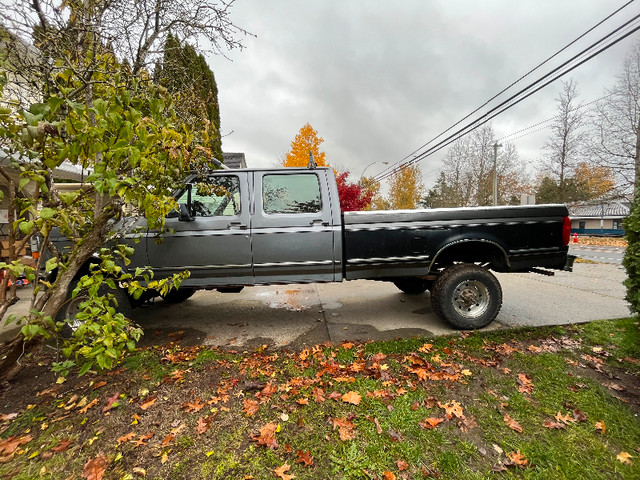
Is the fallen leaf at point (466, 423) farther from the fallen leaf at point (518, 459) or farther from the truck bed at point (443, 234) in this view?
the truck bed at point (443, 234)

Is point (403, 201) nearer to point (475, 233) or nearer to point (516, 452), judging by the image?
point (475, 233)

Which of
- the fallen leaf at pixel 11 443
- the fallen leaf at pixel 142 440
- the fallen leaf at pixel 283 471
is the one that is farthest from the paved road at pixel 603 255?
the fallen leaf at pixel 11 443

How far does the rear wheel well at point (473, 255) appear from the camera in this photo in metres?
3.45

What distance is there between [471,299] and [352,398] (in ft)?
6.84

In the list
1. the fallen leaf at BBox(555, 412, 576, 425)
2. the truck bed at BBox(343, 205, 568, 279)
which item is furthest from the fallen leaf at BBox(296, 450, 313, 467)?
the truck bed at BBox(343, 205, 568, 279)

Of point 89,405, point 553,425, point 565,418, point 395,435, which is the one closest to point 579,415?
point 565,418

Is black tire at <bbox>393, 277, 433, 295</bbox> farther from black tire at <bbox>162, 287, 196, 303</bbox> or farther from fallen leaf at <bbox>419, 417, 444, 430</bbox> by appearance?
black tire at <bbox>162, 287, 196, 303</bbox>

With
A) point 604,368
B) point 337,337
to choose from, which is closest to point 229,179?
point 337,337

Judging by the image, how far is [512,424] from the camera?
6.51 feet

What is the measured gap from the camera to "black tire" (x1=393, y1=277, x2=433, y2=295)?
462 centimetres

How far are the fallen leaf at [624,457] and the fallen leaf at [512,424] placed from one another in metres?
0.49

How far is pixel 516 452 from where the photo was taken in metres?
1.78

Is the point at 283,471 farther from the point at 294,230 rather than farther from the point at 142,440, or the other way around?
the point at 294,230

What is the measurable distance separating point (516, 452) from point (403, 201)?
2579 centimetres
